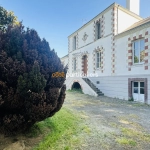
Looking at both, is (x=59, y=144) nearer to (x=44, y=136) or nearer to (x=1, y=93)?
(x=44, y=136)

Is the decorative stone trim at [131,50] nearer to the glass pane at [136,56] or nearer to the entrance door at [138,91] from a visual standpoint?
the glass pane at [136,56]

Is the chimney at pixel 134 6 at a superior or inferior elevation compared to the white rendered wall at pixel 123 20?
superior

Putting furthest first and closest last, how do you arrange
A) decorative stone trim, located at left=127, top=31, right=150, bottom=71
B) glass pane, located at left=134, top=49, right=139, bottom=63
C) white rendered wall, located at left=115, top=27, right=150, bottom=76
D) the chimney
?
the chimney
glass pane, located at left=134, top=49, right=139, bottom=63
white rendered wall, located at left=115, top=27, right=150, bottom=76
decorative stone trim, located at left=127, top=31, right=150, bottom=71

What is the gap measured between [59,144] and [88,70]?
10.5m

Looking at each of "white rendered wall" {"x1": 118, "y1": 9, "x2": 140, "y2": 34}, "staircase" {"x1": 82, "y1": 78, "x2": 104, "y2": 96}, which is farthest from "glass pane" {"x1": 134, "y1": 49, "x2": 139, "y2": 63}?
"staircase" {"x1": 82, "y1": 78, "x2": 104, "y2": 96}

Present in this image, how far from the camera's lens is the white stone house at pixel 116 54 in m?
7.91

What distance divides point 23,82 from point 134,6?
1218 centimetres

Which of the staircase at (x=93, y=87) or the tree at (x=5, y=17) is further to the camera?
the staircase at (x=93, y=87)

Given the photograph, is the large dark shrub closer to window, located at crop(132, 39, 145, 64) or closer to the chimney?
window, located at crop(132, 39, 145, 64)

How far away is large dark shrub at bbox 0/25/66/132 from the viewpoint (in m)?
2.48

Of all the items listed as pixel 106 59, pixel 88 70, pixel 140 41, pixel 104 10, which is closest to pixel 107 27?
pixel 104 10

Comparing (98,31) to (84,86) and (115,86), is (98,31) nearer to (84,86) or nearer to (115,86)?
(84,86)

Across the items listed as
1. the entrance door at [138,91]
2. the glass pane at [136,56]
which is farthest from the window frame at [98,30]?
the entrance door at [138,91]

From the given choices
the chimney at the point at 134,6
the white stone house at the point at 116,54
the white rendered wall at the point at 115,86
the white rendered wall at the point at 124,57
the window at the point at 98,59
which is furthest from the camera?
the window at the point at 98,59
